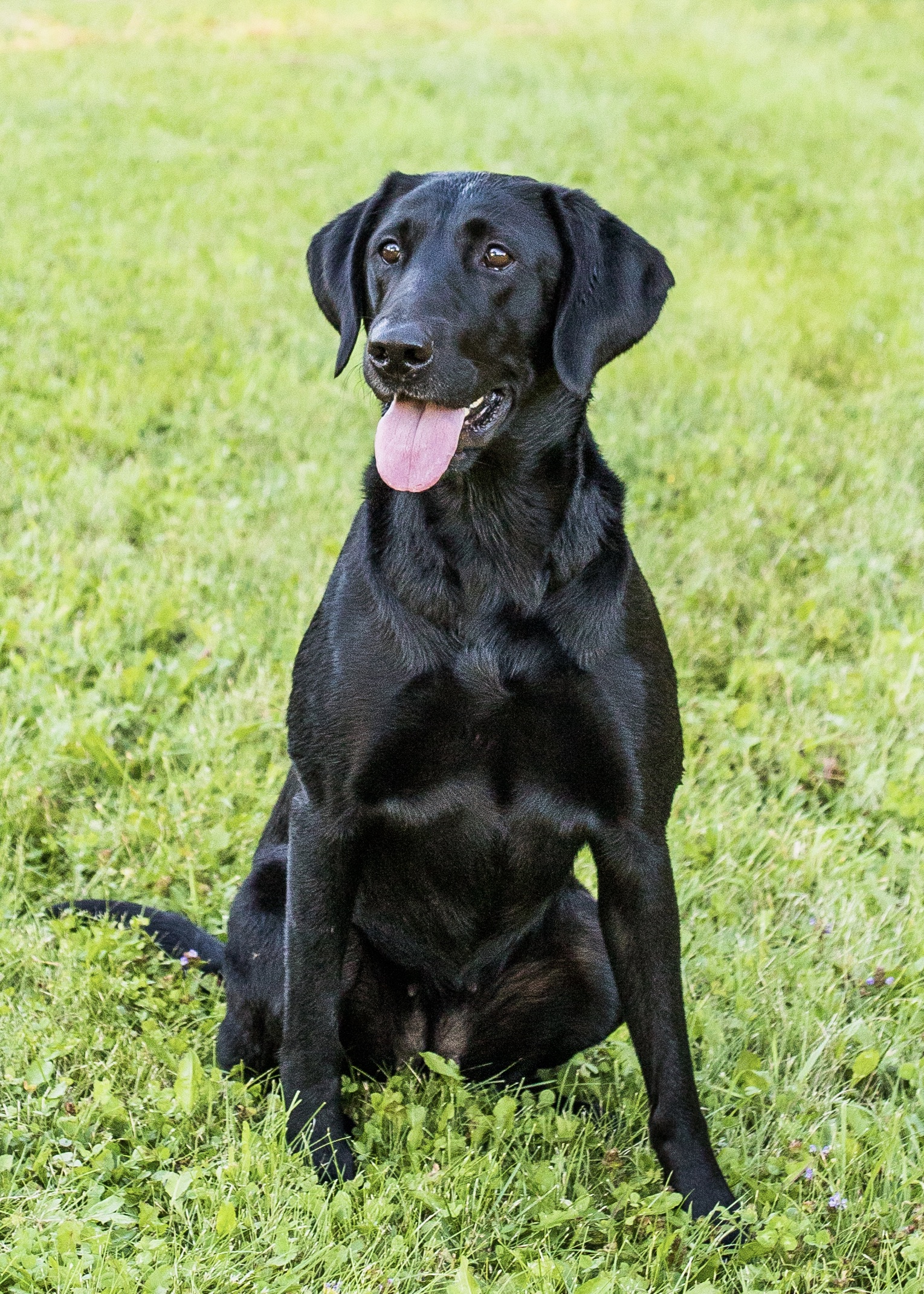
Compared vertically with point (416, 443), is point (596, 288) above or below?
above

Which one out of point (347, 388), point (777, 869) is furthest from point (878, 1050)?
point (347, 388)

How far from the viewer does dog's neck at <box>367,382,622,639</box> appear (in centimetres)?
255

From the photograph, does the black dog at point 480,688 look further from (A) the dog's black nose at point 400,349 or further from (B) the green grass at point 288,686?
(B) the green grass at point 288,686

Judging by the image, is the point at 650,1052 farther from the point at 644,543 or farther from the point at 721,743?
the point at 644,543

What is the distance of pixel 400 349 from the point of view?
239 centimetres

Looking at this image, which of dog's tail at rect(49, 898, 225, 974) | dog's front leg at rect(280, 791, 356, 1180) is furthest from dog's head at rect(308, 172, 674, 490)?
dog's tail at rect(49, 898, 225, 974)

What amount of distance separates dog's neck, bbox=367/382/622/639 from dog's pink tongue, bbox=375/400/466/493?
109 millimetres

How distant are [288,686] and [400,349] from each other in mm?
1859

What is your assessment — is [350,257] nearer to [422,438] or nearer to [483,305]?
[483,305]

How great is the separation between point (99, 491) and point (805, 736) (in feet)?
8.97

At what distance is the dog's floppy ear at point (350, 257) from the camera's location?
9.41 feet

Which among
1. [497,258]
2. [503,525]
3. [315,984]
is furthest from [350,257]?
[315,984]

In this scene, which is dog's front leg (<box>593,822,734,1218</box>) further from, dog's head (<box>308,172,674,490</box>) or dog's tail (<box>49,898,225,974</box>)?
dog's tail (<box>49,898,225,974</box>)

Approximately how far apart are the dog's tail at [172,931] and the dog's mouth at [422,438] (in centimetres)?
119
